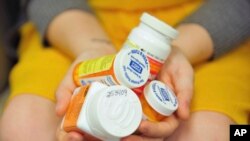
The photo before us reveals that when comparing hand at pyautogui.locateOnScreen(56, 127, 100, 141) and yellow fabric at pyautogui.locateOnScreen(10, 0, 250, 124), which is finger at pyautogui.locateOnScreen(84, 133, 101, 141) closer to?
hand at pyautogui.locateOnScreen(56, 127, 100, 141)

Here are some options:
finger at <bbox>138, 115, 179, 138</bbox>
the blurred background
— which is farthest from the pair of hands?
the blurred background

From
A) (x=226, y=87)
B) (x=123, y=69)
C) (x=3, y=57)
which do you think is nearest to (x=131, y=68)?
Result: (x=123, y=69)

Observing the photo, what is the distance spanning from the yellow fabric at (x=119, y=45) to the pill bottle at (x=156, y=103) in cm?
10

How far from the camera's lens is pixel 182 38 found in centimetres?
72

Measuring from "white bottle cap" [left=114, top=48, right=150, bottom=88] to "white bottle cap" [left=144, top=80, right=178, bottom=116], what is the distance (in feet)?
0.06

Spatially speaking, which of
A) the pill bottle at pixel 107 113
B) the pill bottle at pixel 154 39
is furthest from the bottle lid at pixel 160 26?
the pill bottle at pixel 107 113

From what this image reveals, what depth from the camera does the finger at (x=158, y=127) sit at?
51 cm

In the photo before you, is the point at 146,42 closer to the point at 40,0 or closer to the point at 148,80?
the point at 148,80

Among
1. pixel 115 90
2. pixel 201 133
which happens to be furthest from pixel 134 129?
pixel 201 133

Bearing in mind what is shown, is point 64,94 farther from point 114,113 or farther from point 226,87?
point 226,87

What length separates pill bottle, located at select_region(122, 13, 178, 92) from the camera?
1.86 feet

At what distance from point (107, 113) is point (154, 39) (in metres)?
0.14

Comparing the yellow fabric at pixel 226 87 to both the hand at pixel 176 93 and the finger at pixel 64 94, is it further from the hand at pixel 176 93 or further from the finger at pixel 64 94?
the finger at pixel 64 94

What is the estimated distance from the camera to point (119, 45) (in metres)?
0.77
